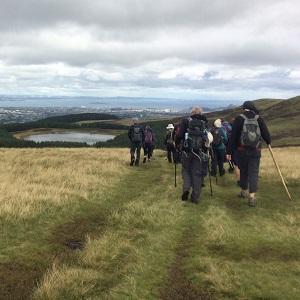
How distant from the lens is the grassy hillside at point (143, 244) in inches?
288

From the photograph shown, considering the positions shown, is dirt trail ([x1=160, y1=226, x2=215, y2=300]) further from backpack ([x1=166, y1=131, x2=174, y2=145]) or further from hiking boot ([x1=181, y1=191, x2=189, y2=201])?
backpack ([x1=166, y1=131, x2=174, y2=145])

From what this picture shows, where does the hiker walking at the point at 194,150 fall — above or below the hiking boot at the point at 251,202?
above

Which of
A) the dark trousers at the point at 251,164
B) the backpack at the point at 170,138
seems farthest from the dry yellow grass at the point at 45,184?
the dark trousers at the point at 251,164

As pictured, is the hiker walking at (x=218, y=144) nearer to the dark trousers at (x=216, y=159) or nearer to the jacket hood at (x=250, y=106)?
the dark trousers at (x=216, y=159)

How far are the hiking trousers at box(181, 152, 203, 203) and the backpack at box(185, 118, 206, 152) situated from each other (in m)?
0.30

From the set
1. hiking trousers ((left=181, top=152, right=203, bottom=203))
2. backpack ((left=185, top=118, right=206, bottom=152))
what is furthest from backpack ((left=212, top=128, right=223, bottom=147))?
hiking trousers ((left=181, top=152, right=203, bottom=203))

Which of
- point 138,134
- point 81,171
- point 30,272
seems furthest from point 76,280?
point 138,134

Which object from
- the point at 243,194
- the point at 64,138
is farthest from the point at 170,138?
the point at 64,138

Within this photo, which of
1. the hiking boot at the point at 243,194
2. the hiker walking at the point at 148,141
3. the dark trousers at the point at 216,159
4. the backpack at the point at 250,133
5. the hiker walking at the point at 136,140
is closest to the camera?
the backpack at the point at 250,133

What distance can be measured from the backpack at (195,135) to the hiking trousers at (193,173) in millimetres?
302

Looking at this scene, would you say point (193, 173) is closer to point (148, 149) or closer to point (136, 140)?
point (136, 140)

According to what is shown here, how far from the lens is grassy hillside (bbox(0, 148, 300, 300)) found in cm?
730

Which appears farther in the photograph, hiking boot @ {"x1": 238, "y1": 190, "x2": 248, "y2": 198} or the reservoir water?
the reservoir water

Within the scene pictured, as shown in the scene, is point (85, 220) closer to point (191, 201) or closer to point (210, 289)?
point (191, 201)
